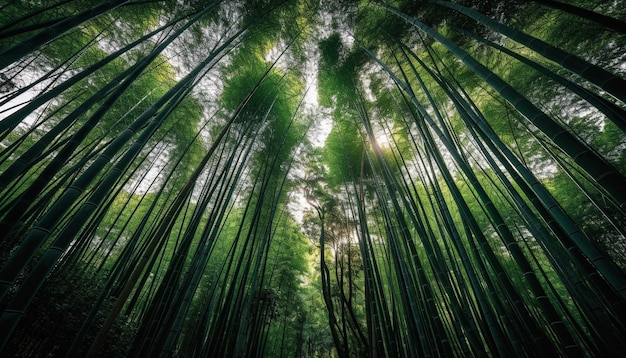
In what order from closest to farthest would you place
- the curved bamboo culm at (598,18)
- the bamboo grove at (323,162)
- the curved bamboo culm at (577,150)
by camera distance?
the curved bamboo culm at (577,150), the curved bamboo culm at (598,18), the bamboo grove at (323,162)

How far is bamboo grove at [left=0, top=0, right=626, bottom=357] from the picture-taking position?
123 cm

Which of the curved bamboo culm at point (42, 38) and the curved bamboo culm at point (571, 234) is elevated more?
the curved bamboo culm at point (42, 38)

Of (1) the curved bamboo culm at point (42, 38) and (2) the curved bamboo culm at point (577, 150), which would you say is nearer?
(2) the curved bamboo culm at point (577, 150)

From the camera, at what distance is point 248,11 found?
3578 millimetres

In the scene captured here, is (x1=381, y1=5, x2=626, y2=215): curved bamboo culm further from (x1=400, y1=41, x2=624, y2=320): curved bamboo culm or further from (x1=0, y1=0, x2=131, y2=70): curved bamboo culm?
(x1=0, y1=0, x2=131, y2=70): curved bamboo culm

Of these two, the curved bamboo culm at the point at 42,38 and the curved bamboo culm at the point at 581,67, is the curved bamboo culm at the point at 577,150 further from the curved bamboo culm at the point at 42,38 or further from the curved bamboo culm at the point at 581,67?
the curved bamboo culm at the point at 42,38

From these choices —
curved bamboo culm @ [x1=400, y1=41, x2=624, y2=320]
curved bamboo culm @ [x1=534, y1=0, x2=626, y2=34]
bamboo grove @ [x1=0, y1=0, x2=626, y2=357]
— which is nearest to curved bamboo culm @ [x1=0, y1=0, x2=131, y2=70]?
bamboo grove @ [x1=0, y1=0, x2=626, y2=357]

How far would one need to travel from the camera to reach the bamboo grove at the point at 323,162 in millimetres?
1233

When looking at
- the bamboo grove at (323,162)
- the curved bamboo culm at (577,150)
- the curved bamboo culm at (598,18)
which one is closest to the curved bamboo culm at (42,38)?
the bamboo grove at (323,162)

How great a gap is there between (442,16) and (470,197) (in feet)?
12.0

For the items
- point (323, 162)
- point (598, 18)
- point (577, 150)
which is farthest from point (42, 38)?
point (323, 162)

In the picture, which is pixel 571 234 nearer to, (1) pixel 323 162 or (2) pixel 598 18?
(2) pixel 598 18

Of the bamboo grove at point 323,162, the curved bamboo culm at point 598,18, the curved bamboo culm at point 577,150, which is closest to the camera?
the curved bamboo culm at point 577,150

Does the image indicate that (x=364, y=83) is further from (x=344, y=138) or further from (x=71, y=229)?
(x=71, y=229)
